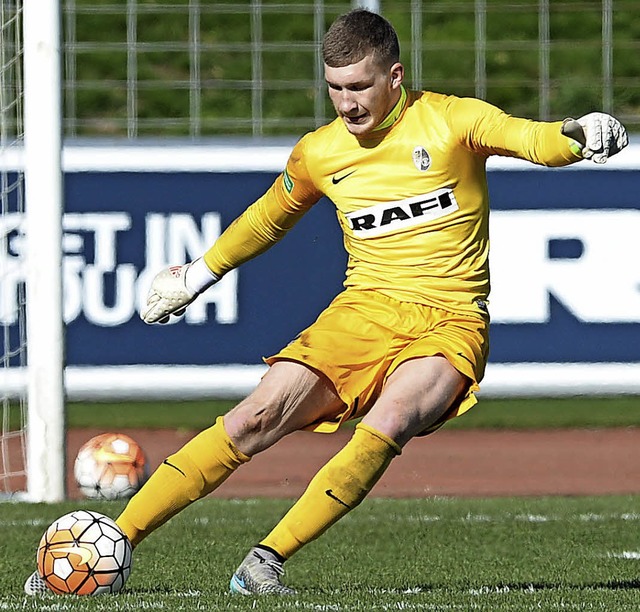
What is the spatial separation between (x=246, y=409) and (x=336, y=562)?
1.31 m

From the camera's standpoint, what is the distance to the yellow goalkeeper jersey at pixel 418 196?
518 centimetres

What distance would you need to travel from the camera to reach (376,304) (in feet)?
17.1

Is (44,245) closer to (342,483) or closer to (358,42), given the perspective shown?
(358,42)

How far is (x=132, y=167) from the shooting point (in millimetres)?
10055

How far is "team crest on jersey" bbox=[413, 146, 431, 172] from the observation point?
17.0 ft

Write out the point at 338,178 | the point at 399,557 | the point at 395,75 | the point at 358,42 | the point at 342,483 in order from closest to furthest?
the point at 342,483
the point at 358,42
the point at 395,75
the point at 338,178
the point at 399,557

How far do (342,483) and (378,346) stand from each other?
0.48 meters

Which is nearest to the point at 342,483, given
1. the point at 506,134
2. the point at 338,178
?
the point at 338,178

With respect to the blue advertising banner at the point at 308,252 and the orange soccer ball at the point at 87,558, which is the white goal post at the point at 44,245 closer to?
the blue advertising banner at the point at 308,252

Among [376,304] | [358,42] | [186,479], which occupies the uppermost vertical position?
[358,42]

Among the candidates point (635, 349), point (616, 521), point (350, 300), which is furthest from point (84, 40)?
point (350, 300)

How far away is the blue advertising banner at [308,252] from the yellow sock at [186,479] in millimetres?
4841

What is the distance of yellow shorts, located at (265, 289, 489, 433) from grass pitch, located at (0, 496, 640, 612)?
0.65 m

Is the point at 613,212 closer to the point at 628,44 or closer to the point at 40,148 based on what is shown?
the point at 628,44
